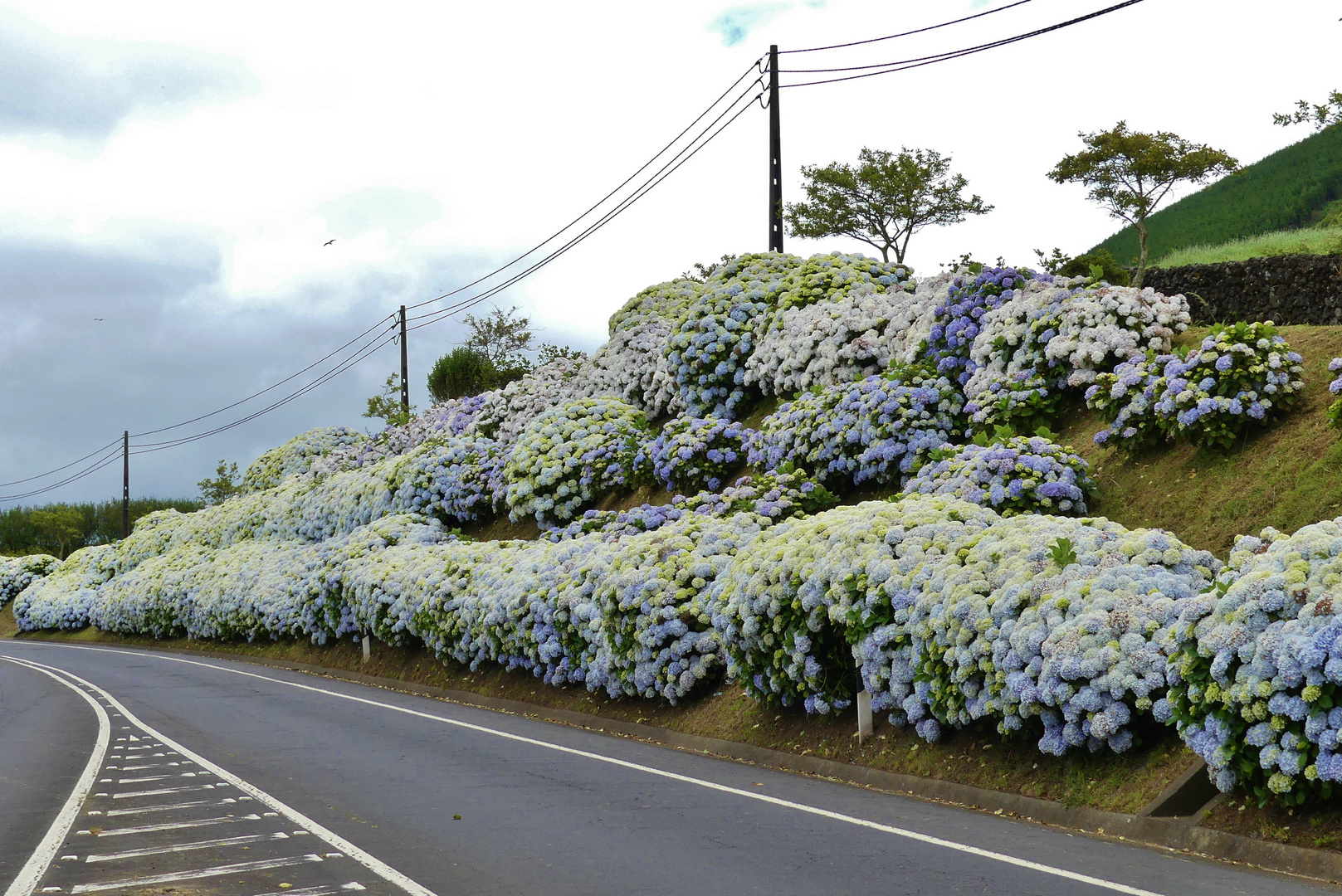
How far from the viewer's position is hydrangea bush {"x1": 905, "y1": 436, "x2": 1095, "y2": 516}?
14241 millimetres

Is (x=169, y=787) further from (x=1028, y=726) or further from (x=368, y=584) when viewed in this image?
(x=368, y=584)

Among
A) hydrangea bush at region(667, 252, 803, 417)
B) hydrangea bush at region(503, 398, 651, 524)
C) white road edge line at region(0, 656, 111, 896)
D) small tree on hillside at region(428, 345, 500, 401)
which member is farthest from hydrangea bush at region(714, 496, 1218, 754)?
small tree on hillside at region(428, 345, 500, 401)

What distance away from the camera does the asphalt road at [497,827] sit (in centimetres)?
716

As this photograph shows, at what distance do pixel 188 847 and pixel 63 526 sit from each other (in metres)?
111

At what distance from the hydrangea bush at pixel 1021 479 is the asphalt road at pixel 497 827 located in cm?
460

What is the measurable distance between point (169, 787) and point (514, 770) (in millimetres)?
3252

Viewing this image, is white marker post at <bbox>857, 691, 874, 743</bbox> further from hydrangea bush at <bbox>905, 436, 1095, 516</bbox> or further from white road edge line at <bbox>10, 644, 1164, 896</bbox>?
hydrangea bush at <bbox>905, 436, 1095, 516</bbox>

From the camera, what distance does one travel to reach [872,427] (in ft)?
58.3

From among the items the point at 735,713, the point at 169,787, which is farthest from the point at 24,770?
the point at 735,713

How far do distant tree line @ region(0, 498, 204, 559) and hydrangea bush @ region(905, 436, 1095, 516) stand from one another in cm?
9617

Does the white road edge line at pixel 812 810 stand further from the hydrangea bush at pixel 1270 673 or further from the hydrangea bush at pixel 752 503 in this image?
the hydrangea bush at pixel 752 503

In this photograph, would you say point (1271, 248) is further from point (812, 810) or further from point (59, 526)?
point (59, 526)

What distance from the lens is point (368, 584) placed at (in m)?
26.1

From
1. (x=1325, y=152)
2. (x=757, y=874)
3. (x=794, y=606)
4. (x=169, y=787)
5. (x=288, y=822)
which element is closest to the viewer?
(x=757, y=874)
